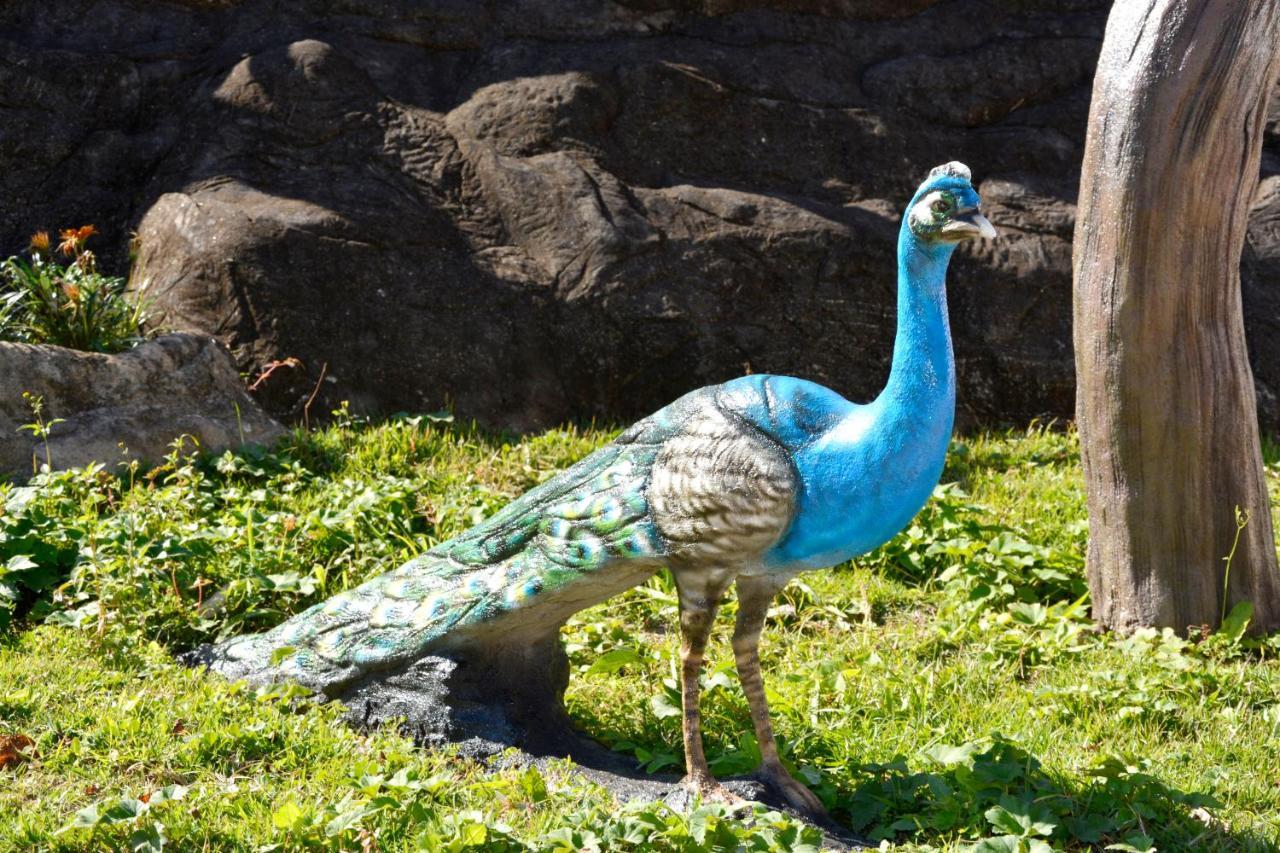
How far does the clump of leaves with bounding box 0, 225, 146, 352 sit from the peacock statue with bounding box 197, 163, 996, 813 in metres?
2.57

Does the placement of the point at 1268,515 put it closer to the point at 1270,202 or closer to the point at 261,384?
the point at 1270,202

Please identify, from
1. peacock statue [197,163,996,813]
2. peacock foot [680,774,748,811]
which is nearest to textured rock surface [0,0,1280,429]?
peacock statue [197,163,996,813]

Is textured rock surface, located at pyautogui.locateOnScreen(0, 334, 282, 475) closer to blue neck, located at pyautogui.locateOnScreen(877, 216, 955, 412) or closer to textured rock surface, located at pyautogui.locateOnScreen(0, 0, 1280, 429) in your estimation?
textured rock surface, located at pyautogui.locateOnScreen(0, 0, 1280, 429)

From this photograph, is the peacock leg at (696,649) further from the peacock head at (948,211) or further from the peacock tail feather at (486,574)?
the peacock head at (948,211)

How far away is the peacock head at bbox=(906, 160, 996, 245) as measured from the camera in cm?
358

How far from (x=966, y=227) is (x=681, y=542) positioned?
1.11 metres

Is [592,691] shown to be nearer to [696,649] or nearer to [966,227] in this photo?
[696,649]

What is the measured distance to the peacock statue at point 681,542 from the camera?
3.60 m

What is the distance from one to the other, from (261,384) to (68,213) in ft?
5.72

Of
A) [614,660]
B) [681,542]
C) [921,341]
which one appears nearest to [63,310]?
[614,660]

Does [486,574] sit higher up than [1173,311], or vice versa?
[1173,311]

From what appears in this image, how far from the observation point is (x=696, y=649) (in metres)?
3.90

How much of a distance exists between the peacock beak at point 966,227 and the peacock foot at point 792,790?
5.20 feet

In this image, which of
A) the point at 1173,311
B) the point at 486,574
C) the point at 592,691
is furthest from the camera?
the point at 1173,311
